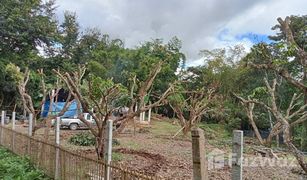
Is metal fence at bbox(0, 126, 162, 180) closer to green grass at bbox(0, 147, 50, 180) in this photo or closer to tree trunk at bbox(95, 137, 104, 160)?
green grass at bbox(0, 147, 50, 180)

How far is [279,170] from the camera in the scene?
1023cm

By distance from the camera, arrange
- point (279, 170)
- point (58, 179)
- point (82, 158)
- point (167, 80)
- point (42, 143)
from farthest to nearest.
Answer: point (167, 80) < point (279, 170) < point (42, 143) < point (58, 179) < point (82, 158)

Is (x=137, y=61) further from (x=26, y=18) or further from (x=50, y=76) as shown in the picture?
(x=26, y=18)

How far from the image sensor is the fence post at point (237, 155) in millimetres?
3234

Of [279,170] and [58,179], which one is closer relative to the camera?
[58,179]

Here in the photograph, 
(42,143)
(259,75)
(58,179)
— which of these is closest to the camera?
(58,179)

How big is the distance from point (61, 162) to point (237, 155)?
15.0ft

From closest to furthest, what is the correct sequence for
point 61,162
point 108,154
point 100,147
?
point 108,154
point 61,162
point 100,147

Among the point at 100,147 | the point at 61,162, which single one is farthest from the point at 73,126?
the point at 61,162

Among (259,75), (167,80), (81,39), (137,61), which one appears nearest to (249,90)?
(259,75)

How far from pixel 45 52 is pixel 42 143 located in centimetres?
2609

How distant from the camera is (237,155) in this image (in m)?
3.28

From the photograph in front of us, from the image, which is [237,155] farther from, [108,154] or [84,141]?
[84,141]

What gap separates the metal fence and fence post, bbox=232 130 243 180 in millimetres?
974
